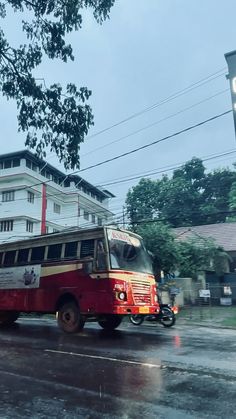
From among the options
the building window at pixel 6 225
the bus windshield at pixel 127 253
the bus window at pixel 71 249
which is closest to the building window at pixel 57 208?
the building window at pixel 6 225

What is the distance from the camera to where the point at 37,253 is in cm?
1421

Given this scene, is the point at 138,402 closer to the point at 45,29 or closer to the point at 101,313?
the point at 45,29

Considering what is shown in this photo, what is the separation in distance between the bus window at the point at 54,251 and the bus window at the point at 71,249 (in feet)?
1.21

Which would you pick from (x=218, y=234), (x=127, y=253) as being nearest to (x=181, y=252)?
(x=218, y=234)

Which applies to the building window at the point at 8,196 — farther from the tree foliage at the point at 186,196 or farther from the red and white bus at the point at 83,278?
the red and white bus at the point at 83,278

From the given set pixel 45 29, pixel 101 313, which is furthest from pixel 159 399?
pixel 101 313

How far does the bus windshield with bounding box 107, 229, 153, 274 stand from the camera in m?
12.0

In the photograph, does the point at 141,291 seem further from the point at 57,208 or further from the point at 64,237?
the point at 57,208

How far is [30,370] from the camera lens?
7.07m

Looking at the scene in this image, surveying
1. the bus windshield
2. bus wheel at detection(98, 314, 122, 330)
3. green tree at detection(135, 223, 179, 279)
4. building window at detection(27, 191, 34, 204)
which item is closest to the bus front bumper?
the bus windshield

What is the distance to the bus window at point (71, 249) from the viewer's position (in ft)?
42.3

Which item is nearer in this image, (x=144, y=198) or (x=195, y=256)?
(x=195, y=256)

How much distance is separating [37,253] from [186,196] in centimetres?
3731

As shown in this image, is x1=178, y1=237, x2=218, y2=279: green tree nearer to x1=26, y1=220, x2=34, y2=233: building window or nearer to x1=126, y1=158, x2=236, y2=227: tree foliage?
x1=26, y1=220, x2=34, y2=233: building window
